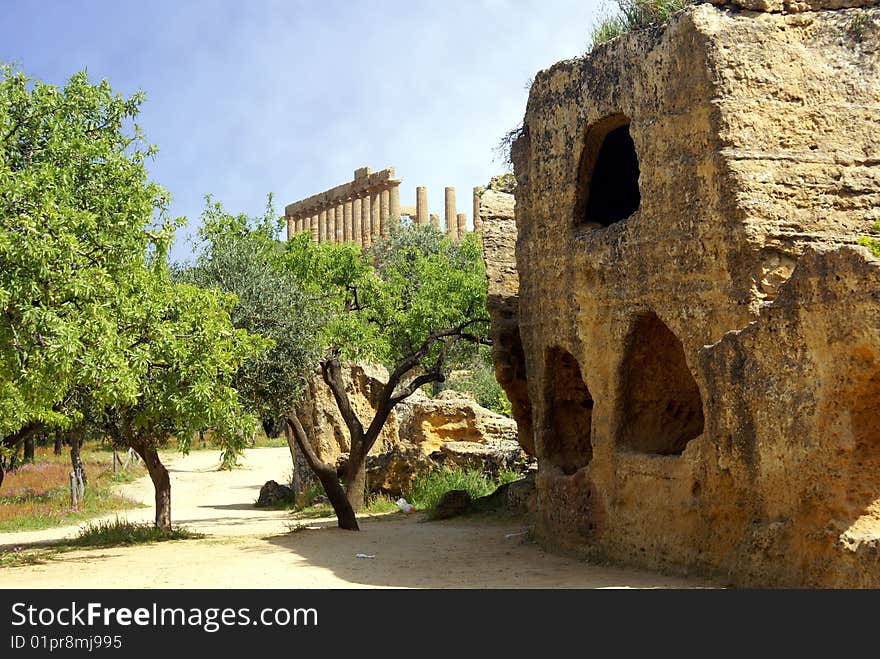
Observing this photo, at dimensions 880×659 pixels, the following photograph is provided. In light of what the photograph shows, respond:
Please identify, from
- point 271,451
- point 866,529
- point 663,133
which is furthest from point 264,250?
point 271,451

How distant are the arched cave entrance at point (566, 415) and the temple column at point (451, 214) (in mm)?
39828

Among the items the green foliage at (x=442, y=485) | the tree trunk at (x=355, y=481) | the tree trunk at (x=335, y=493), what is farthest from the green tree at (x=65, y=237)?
the green foliage at (x=442, y=485)

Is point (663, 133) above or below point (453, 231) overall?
below

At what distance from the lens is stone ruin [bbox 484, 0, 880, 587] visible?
8.51 m

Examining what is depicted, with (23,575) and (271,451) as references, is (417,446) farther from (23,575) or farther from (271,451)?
(271,451)

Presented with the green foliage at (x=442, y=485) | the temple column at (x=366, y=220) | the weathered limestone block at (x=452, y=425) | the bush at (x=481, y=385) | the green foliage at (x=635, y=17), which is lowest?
the green foliage at (x=442, y=485)

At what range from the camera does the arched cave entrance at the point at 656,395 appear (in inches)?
469

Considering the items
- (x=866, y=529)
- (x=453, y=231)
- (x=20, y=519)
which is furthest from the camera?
(x=453, y=231)

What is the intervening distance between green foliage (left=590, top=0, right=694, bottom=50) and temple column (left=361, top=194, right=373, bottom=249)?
4040 cm

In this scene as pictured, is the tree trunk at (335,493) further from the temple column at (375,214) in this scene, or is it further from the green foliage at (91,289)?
the temple column at (375,214)

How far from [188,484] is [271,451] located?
8.93 metres

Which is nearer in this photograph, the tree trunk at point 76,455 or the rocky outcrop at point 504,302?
the rocky outcrop at point 504,302

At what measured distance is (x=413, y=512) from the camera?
63.9ft

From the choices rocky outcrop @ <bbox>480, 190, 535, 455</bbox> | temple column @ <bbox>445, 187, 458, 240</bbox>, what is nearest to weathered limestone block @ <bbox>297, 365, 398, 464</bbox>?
rocky outcrop @ <bbox>480, 190, 535, 455</bbox>
